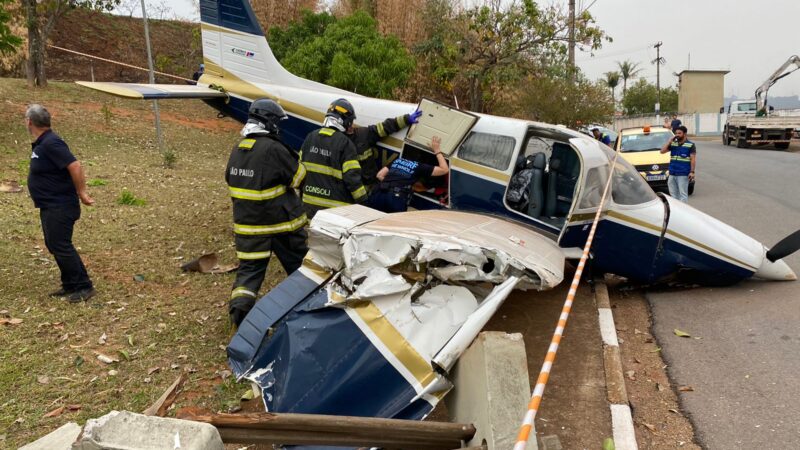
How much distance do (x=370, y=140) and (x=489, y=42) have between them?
13068 millimetres

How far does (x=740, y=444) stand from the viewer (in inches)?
144

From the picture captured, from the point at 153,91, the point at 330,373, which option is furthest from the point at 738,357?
the point at 153,91

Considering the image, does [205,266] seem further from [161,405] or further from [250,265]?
[161,405]

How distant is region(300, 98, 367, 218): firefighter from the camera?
5.92m

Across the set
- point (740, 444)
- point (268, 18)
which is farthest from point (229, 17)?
point (268, 18)

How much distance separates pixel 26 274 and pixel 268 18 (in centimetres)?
1669

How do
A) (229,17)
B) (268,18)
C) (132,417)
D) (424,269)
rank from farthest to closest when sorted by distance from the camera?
(268,18) < (229,17) < (424,269) < (132,417)

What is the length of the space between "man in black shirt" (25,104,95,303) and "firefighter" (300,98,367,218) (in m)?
2.08

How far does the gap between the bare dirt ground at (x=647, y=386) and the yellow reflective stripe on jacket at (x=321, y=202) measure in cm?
303

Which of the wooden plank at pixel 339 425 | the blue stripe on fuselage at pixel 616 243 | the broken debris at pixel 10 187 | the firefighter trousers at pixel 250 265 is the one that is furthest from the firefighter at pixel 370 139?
the broken debris at pixel 10 187

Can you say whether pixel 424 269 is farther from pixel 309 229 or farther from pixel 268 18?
pixel 268 18

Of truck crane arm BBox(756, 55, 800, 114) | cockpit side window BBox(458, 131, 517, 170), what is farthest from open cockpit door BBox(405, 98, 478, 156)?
truck crane arm BBox(756, 55, 800, 114)

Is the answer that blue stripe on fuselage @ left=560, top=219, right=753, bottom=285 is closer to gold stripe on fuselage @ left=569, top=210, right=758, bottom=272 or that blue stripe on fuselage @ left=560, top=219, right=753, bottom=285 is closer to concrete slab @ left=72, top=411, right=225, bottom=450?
gold stripe on fuselage @ left=569, top=210, right=758, bottom=272

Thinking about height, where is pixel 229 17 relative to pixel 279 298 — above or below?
above
